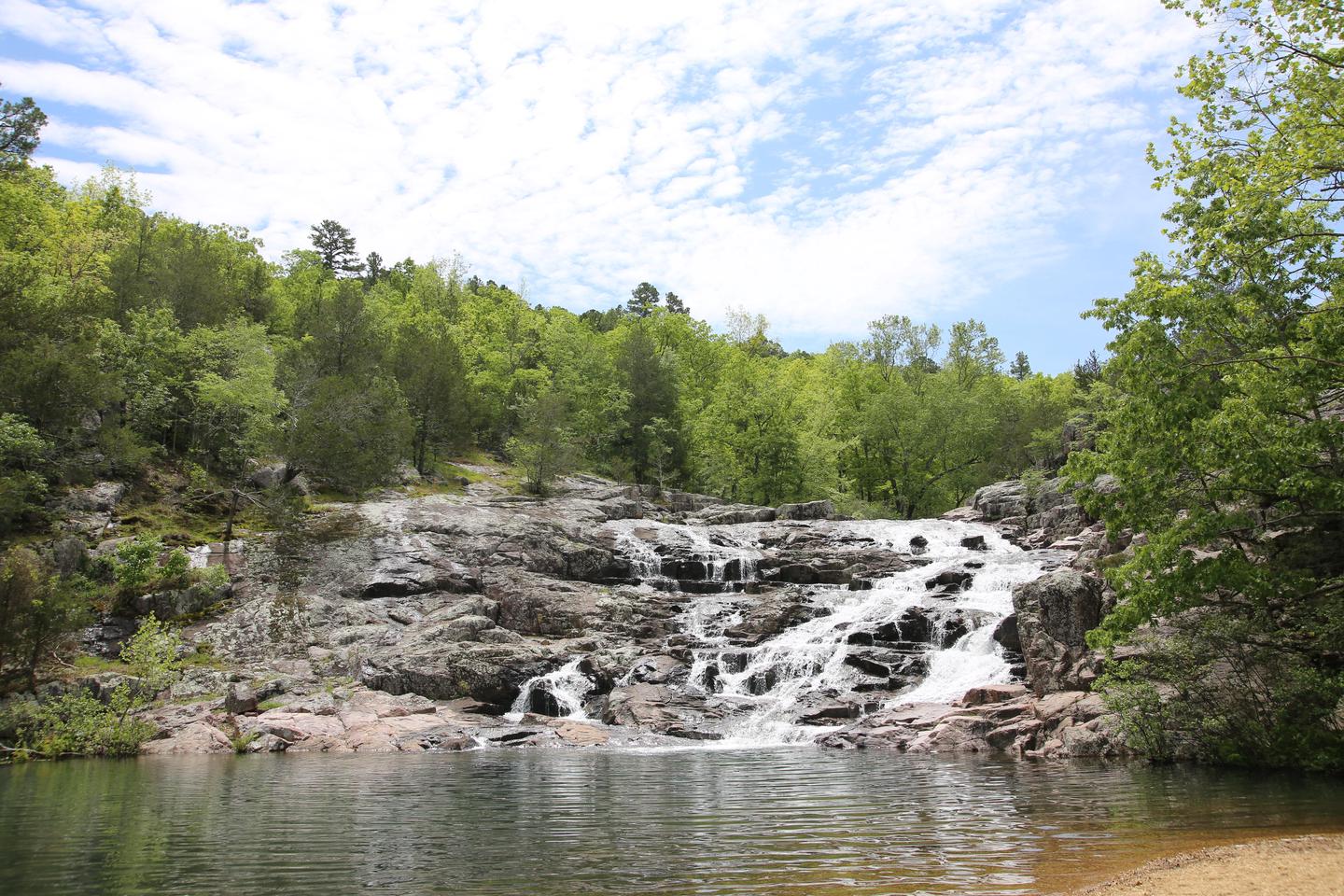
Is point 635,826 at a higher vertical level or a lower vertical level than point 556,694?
higher

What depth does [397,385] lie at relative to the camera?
51.0 metres

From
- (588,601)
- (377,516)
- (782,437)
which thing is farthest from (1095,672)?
(782,437)

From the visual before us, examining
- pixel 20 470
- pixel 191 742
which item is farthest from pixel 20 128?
pixel 191 742

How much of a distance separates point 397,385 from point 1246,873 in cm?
4903

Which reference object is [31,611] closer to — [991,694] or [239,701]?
[239,701]

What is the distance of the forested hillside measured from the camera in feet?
127

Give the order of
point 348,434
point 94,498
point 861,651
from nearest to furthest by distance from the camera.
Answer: point 861,651, point 94,498, point 348,434

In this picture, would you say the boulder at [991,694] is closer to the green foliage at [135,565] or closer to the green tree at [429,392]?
the green foliage at [135,565]

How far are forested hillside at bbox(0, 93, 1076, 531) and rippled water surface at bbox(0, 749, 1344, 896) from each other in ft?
74.1

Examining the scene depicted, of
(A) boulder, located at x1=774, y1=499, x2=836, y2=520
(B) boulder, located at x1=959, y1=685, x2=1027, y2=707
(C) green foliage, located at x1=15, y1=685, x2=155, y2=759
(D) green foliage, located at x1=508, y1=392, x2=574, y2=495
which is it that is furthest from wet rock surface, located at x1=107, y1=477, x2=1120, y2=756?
(A) boulder, located at x1=774, y1=499, x2=836, y2=520

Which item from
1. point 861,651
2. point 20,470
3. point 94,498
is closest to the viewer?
point 861,651

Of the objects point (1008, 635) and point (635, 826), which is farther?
point (1008, 635)

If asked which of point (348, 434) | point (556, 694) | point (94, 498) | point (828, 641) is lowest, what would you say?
point (556, 694)

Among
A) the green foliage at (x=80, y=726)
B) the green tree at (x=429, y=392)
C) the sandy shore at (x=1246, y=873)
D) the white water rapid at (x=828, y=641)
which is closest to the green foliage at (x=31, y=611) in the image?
the green foliage at (x=80, y=726)
